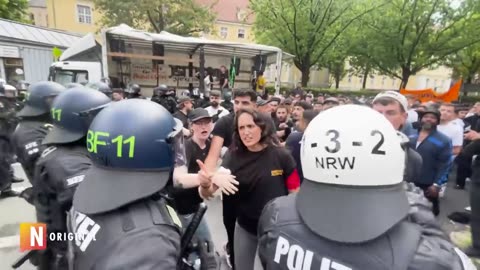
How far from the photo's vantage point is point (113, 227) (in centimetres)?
111

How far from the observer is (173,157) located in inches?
57.0

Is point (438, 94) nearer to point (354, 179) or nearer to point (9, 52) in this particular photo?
point (354, 179)

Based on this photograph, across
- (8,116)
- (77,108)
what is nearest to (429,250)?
(77,108)

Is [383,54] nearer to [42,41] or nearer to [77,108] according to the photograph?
[42,41]

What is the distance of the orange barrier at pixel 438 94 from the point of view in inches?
352

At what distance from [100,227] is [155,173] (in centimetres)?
29

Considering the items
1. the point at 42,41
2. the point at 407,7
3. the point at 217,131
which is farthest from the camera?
the point at 407,7

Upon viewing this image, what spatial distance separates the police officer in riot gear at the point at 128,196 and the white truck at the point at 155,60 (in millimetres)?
11303

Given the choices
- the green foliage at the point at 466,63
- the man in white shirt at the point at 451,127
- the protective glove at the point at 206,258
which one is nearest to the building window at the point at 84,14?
the green foliage at the point at 466,63

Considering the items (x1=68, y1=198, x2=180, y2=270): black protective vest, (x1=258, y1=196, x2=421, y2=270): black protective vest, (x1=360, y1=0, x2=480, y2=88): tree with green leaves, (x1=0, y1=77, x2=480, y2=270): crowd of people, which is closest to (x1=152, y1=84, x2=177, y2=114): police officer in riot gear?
(x1=0, y1=77, x2=480, y2=270): crowd of people

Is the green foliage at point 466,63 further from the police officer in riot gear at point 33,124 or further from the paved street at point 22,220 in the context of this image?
the police officer in riot gear at point 33,124

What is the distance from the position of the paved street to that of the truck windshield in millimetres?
6532

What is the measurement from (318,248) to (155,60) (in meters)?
14.5

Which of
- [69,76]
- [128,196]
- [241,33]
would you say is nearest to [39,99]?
[128,196]
